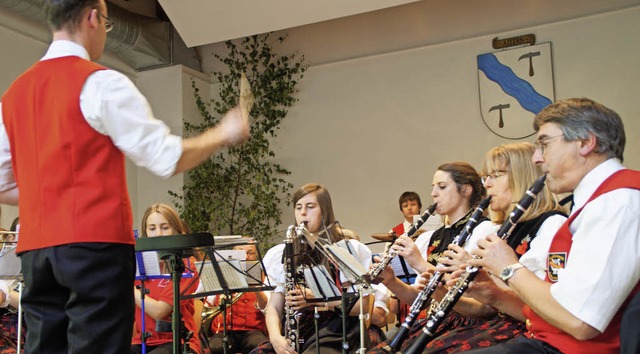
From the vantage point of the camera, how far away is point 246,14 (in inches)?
320

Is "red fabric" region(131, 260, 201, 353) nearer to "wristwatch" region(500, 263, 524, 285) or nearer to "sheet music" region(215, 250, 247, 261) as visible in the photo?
"sheet music" region(215, 250, 247, 261)

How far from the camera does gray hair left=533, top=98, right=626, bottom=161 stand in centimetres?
229

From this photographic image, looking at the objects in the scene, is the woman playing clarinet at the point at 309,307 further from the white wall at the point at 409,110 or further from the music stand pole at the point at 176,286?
the white wall at the point at 409,110

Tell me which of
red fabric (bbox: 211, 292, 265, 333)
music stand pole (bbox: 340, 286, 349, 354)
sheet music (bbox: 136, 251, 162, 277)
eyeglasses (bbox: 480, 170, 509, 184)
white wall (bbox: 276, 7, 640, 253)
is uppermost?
white wall (bbox: 276, 7, 640, 253)

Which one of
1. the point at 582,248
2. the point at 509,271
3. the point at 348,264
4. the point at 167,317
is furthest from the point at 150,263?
the point at 582,248

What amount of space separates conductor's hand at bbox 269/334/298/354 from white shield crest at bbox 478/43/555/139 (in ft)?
17.7

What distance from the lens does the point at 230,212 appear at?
952 centimetres

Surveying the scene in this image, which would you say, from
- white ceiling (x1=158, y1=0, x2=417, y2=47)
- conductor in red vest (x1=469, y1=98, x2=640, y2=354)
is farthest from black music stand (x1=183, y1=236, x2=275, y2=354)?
white ceiling (x1=158, y1=0, x2=417, y2=47)

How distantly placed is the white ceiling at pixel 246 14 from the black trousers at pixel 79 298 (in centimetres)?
641

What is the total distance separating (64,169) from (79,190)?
7 cm

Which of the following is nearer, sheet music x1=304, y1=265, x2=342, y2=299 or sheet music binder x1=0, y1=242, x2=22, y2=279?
sheet music x1=304, y1=265, x2=342, y2=299

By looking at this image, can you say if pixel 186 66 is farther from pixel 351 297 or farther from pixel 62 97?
pixel 62 97

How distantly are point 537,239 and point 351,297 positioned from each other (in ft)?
3.59

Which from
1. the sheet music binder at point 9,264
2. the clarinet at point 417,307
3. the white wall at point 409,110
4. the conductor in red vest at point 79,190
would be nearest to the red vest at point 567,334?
the clarinet at point 417,307
